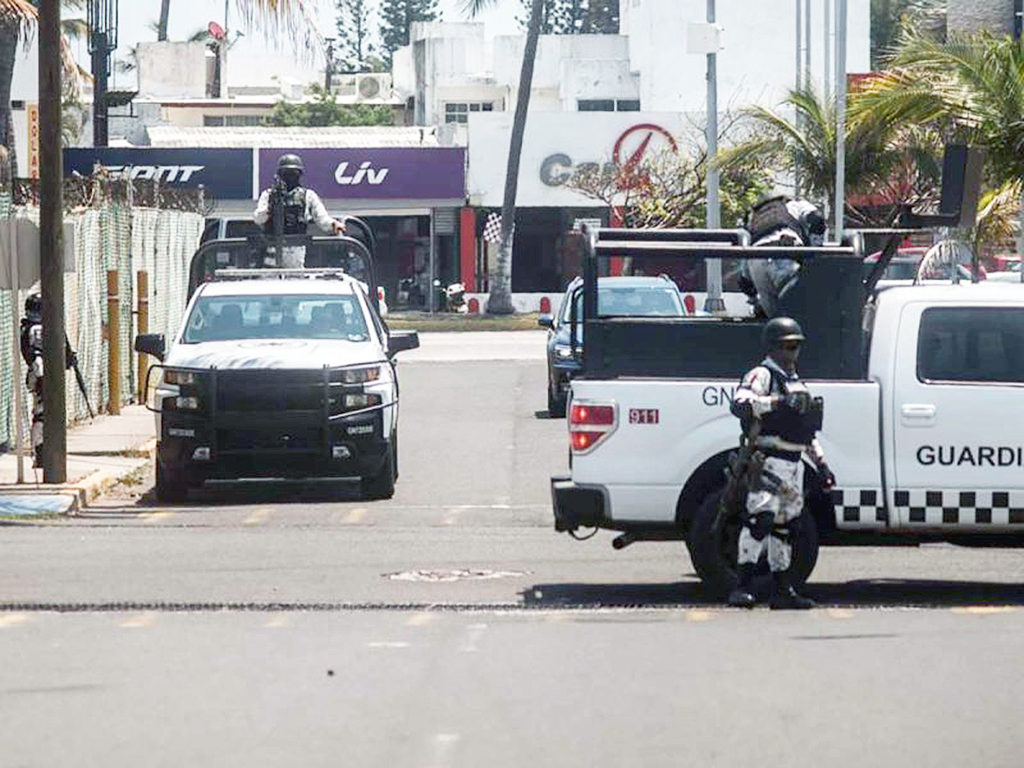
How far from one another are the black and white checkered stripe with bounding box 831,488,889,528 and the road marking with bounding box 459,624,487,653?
221 cm

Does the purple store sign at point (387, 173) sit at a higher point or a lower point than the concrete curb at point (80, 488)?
higher

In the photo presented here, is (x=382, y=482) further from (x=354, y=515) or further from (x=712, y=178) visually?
(x=712, y=178)

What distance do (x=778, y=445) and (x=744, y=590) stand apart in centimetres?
87

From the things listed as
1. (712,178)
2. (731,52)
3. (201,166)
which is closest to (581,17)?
(731,52)

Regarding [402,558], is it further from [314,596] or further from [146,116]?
[146,116]

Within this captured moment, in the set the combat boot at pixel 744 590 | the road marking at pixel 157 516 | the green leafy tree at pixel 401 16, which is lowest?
the road marking at pixel 157 516

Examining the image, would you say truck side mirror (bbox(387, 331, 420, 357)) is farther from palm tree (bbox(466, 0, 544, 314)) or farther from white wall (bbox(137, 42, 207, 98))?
white wall (bbox(137, 42, 207, 98))

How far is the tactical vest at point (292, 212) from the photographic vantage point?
20.5 meters

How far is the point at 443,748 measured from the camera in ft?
25.3

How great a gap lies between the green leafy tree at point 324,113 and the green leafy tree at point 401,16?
3380cm

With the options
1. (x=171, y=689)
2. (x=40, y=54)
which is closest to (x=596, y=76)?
(x=40, y=54)

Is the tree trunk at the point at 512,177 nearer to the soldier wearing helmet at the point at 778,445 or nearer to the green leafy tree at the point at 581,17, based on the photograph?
the soldier wearing helmet at the point at 778,445

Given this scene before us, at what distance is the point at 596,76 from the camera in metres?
69.8

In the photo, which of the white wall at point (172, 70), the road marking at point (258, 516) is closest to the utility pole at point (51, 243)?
the road marking at point (258, 516)
